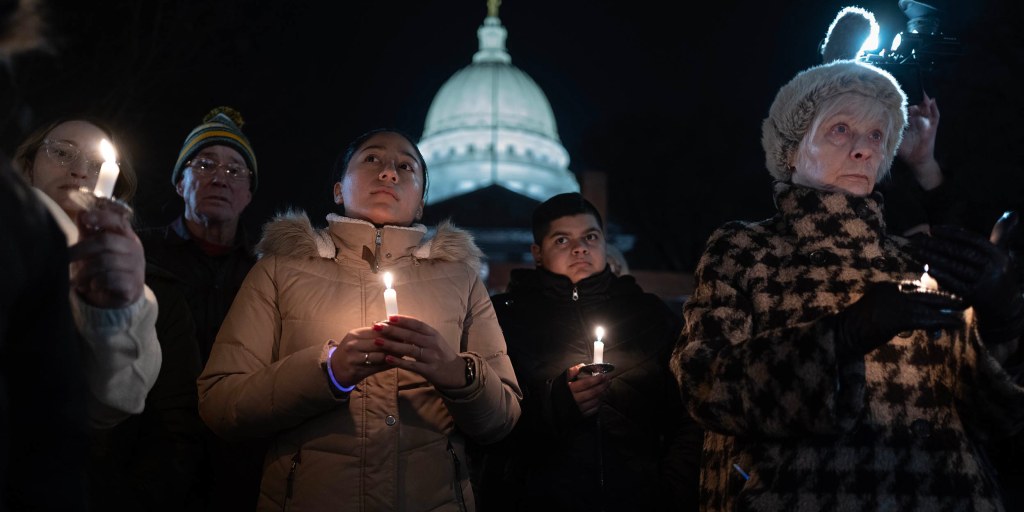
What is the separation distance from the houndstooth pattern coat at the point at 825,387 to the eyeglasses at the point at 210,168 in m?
2.51

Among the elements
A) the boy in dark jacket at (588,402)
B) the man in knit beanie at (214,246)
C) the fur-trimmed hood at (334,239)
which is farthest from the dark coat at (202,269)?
the boy in dark jacket at (588,402)

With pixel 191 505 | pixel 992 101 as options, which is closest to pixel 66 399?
pixel 191 505

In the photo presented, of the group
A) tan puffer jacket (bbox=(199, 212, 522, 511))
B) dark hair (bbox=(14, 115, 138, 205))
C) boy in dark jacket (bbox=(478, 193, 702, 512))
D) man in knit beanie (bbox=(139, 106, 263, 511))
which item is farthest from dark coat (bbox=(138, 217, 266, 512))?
boy in dark jacket (bbox=(478, 193, 702, 512))

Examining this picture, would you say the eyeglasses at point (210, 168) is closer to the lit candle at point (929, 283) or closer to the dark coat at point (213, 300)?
the dark coat at point (213, 300)

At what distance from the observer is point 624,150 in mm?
37219

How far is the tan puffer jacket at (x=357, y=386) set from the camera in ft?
8.28

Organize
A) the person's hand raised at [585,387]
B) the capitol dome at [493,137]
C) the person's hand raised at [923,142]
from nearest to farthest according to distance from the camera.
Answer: the person's hand raised at [585,387], the person's hand raised at [923,142], the capitol dome at [493,137]

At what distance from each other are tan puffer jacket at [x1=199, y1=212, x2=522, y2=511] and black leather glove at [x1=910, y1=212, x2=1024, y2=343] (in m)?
1.30

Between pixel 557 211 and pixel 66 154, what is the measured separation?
83.2 inches

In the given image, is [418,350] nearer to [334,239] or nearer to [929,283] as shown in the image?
[334,239]

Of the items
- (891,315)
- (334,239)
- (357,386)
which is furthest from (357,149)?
(891,315)

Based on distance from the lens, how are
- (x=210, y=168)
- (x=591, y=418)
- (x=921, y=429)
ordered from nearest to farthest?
(x=921, y=429)
(x=591, y=418)
(x=210, y=168)

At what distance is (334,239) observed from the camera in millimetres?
2994

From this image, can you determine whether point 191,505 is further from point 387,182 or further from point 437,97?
point 437,97
